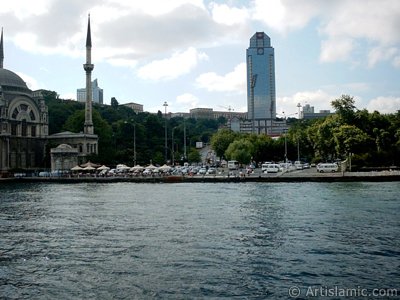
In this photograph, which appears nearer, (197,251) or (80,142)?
(197,251)

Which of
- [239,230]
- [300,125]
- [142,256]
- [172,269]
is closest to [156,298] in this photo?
[172,269]

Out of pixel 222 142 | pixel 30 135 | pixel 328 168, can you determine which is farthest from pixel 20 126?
pixel 328 168

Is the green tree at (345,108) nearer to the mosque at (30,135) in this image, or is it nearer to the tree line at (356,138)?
the tree line at (356,138)

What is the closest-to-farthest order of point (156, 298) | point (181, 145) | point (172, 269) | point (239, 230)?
point (156, 298), point (172, 269), point (239, 230), point (181, 145)

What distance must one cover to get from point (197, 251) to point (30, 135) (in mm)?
84126

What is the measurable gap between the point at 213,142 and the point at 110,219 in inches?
3487

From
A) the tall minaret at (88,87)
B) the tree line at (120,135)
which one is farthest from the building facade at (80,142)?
the tree line at (120,135)

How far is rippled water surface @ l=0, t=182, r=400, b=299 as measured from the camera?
14.8m

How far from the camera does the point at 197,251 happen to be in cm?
1952

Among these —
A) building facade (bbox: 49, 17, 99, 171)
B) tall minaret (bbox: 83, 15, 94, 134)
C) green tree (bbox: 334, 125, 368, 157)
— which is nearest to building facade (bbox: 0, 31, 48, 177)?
building facade (bbox: 49, 17, 99, 171)

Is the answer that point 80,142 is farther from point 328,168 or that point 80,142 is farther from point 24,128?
point 328,168

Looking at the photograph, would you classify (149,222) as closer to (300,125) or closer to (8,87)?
(8,87)

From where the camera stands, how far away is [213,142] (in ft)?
385

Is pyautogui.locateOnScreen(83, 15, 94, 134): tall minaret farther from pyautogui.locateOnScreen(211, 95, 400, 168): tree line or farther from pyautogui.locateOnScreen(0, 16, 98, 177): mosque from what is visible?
pyautogui.locateOnScreen(211, 95, 400, 168): tree line
